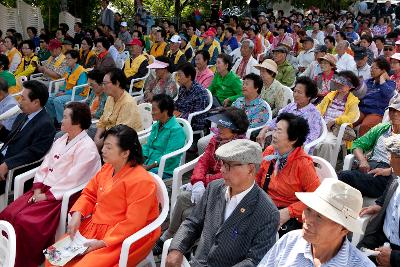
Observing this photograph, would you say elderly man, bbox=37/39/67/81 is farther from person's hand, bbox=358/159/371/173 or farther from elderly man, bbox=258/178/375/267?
elderly man, bbox=258/178/375/267

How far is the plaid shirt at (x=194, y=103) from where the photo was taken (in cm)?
567

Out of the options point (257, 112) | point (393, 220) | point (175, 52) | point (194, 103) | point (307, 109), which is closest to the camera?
point (393, 220)

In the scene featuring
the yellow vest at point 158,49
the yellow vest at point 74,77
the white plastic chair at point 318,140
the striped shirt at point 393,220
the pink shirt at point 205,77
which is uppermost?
the striped shirt at point 393,220

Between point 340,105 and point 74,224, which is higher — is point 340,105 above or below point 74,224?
above

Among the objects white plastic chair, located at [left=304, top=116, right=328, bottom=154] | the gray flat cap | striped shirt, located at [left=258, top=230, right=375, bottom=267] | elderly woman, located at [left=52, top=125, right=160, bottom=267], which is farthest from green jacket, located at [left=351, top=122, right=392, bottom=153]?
striped shirt, located at [left=258, top=230, right=375, bottom=267]

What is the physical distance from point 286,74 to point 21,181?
4.26m

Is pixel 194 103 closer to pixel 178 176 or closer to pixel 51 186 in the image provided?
pixel 178 176

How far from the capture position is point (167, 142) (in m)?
4.44

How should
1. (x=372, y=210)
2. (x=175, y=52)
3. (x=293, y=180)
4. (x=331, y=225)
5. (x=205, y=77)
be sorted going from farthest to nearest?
(x=175, y=52)
(x=205, y=77)
(x=293, y=180)
(x=372, y=210)
(x=331, y=225)

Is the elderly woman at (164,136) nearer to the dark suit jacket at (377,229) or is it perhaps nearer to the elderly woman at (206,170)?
the elderly woman at (206,170)

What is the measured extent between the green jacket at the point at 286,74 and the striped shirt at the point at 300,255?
4.89 m

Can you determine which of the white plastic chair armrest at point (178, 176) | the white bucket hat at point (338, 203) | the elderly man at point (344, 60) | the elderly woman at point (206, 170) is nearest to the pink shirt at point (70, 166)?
the white plastic chair armrest at point (178, 176)

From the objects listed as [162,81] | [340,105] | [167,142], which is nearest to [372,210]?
[167,142]

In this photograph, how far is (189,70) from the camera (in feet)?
18.5
